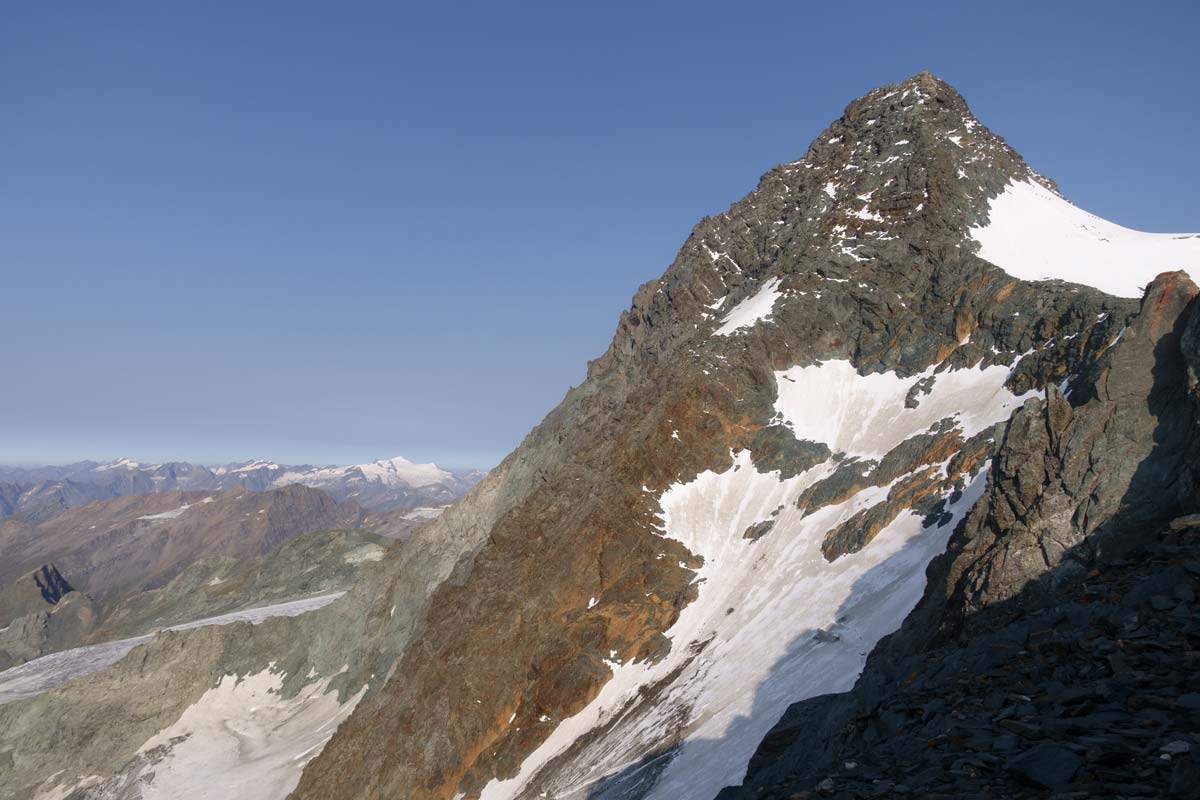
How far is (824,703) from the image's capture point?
872 inches

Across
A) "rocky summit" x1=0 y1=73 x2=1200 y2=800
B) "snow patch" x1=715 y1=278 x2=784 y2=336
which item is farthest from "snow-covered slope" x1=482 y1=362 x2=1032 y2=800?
"snow patch" x1=715 y1=278 x2=784 y2=336

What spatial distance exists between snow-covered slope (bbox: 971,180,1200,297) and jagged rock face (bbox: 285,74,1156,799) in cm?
239

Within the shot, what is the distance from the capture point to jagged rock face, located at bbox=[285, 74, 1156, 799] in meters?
35.3

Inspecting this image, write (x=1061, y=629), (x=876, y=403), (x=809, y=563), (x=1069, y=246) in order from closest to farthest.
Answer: (x=1061, y=629)
(x=809, y=563)
(x=876, y=403)
(x=1069, y=246)

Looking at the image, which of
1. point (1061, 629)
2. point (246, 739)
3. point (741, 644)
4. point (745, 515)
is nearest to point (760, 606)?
point (741, 644)

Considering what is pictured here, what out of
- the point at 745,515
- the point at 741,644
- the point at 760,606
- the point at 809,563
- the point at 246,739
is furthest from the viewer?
the point at 246,739

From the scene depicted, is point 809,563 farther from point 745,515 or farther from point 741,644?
point 745,515

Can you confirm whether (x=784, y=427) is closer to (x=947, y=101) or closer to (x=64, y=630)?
(x=947, y=101)

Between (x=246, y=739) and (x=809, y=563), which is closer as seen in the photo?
(x=809, y=563)

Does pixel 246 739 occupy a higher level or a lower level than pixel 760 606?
higher

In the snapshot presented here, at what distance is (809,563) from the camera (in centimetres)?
4247

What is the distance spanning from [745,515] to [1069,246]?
132ft

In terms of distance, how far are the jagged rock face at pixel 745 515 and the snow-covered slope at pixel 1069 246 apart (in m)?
2.39

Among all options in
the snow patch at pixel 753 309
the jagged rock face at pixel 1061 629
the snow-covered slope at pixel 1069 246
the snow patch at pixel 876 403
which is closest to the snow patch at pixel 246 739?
the snow patch at pixel 753 309
